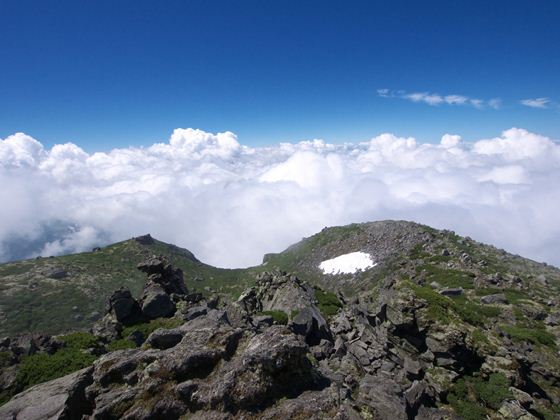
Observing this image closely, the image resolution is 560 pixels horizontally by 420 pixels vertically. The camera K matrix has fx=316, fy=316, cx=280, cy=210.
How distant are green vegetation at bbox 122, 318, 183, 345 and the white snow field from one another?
83.8 m

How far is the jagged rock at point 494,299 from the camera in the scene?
53.9 m

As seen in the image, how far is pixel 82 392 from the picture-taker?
Result: 55.1 ft

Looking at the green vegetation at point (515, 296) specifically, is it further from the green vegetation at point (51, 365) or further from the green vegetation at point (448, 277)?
the green vegetation at point (51, 365)

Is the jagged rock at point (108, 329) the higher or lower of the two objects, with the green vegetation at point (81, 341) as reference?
lower

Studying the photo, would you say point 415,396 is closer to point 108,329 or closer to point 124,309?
point 108,329

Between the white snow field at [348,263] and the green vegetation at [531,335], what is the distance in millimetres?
68277

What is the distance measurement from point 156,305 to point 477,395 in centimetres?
3849

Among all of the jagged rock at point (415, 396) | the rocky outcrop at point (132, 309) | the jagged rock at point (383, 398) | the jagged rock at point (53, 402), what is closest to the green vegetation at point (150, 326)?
the rocky outcrop at point (132, 309)

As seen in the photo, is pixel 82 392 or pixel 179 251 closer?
pixel 82 392

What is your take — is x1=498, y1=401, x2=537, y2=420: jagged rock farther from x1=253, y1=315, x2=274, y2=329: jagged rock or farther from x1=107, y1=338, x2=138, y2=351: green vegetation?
x1=107, y1=338, x2=138, y2=351: green vegetation

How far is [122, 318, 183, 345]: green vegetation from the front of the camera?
129 ft

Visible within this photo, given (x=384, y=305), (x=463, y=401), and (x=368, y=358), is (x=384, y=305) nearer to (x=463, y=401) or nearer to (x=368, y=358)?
(x=368, y=358)

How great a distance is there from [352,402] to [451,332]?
650 inches

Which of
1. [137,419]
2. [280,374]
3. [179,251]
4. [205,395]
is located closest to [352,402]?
[280,374]
